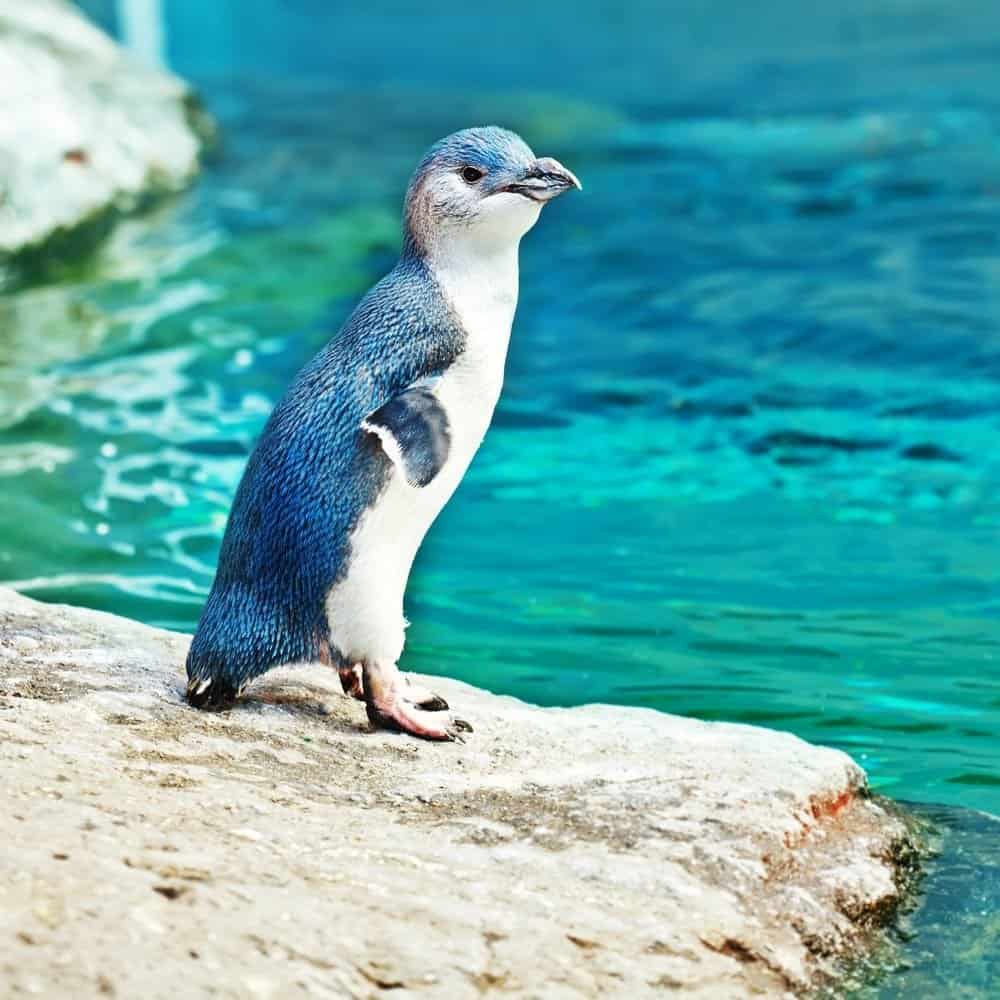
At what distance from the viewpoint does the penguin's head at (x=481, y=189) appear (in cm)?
330

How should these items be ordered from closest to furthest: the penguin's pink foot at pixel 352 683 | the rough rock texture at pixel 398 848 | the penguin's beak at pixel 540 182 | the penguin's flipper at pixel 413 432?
the rough rock texture at pixel 398 848
the penguin's flipper at pixel 413 432
the penguin's beak at pixel 540 182
the penguin's pink foot at pixel 352 683

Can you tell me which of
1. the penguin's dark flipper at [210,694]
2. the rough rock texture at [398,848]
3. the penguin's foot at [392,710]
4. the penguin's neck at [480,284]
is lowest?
the rough rock texture at [398,848]

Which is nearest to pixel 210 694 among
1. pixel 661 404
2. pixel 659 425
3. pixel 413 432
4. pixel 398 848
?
pixel 413 432

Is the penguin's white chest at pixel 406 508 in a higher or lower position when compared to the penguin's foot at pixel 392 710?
higher

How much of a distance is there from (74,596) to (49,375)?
2.60m

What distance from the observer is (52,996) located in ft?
7.12

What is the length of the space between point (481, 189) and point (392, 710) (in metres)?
0.97

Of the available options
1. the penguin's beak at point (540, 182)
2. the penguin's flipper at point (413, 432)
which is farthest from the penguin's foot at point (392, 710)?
the penguin's beak at point (540, 182)

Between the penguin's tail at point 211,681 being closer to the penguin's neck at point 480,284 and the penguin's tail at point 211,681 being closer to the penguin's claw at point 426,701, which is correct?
the penguin's claw at point 426,701

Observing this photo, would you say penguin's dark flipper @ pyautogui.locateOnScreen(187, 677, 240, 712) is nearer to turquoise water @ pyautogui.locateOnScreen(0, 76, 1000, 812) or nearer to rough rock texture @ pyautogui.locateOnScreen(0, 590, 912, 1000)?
rough rock texture @ pyautogui.locateOnScreen(0, 590, 912, 1000)

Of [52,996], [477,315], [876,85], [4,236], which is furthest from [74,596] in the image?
[876,85]

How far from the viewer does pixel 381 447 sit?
323 cm

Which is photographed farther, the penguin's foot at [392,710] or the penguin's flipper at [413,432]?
the penguin's foot at [392,710]

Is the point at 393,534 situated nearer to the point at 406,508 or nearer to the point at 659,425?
the point at 406,508
